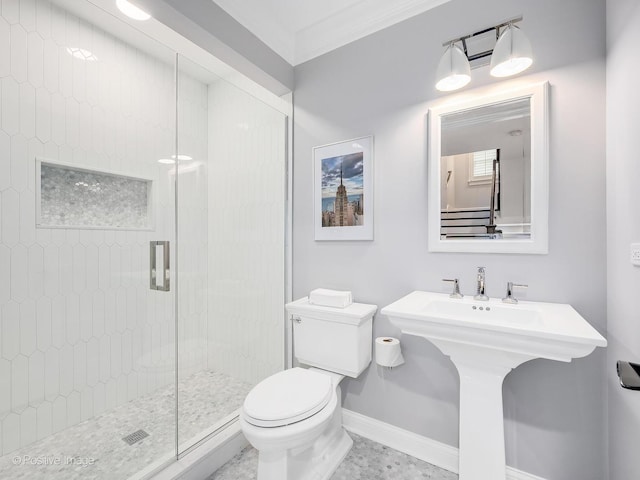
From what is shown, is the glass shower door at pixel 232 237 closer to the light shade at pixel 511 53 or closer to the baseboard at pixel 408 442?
the baseboard at pixel 408 442

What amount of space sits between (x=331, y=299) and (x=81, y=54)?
202 centimetres

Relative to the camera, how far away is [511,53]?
1294mm

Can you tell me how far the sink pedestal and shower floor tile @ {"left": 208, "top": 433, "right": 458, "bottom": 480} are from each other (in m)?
0.32

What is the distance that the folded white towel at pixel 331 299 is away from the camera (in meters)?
1.71

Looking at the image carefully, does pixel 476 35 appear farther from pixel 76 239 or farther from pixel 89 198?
pixel 76 239

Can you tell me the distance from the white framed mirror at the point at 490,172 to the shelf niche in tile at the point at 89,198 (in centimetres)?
186

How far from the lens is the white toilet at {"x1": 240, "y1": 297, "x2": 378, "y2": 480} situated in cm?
117

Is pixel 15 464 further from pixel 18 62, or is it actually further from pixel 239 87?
pixel 239 87

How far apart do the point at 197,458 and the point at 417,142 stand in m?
2.06

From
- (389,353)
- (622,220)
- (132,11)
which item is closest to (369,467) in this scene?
(389,353)

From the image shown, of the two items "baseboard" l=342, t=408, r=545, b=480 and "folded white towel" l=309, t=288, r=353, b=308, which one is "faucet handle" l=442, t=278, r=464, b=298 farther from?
"baseboard" l=342, t=408, r=545, b=480

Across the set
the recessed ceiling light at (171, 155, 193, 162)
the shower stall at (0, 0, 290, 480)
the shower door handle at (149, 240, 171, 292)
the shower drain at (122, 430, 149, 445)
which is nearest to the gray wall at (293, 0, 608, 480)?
the shower stall at (0, 0, 290, 480)

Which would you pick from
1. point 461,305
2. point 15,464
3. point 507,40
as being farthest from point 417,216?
point 15,464

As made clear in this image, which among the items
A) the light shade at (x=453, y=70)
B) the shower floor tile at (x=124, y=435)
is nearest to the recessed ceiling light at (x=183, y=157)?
the shower floor tile at (x=124, y=435)
